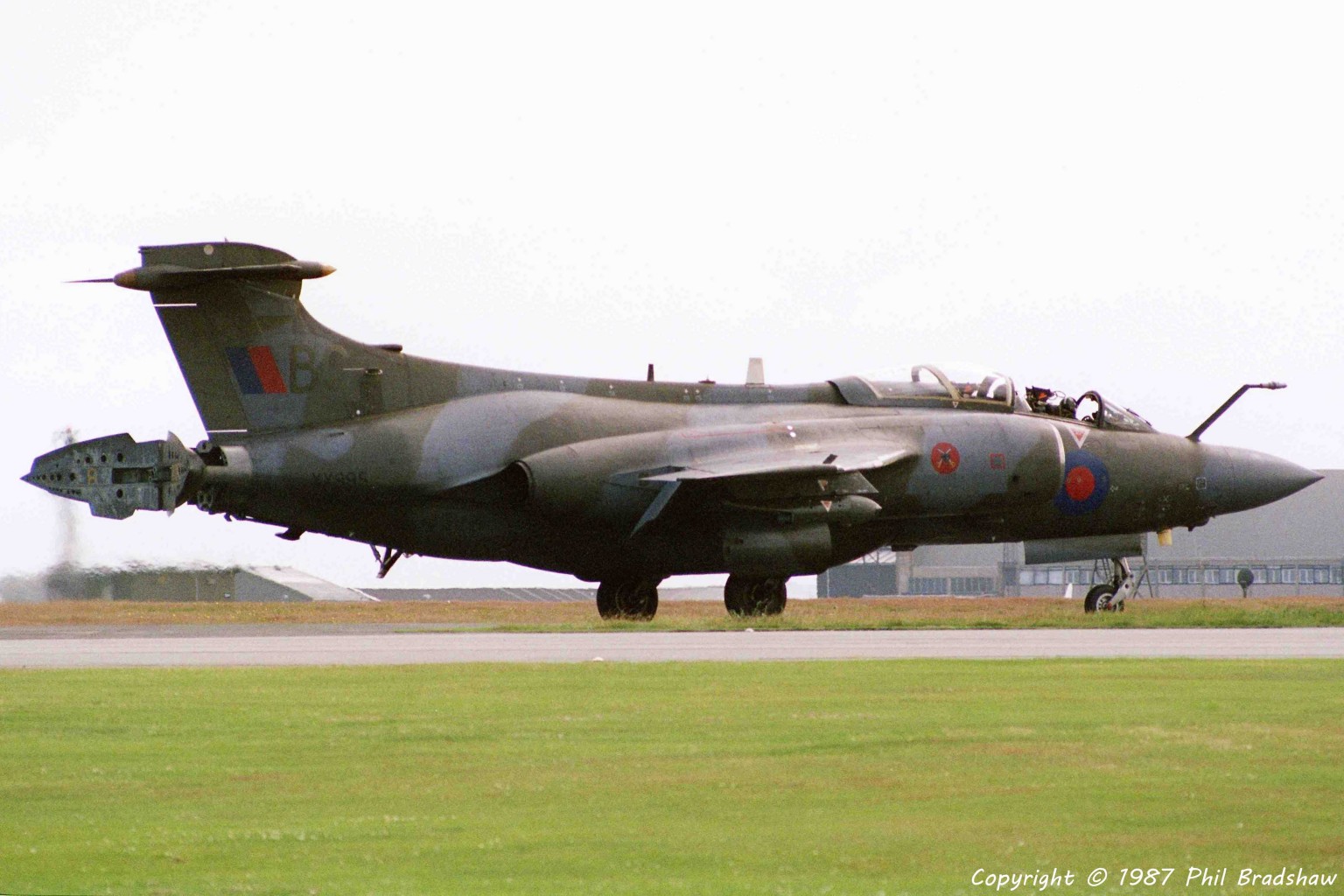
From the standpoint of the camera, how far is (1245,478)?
1249 inches

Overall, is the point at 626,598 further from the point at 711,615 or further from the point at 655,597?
the point at 711,615

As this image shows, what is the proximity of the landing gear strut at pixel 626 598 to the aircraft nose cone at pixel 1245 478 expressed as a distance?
9.69m

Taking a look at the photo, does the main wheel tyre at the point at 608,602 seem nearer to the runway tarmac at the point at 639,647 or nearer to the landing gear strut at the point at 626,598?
the landing gear strut at the point at 626,598

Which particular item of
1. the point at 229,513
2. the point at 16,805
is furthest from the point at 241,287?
the point at 16,805

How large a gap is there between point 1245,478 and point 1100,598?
3.86 m

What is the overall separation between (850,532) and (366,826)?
21.8 meters

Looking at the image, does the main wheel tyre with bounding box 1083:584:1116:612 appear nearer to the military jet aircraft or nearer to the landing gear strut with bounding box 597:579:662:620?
the military jet aircraft

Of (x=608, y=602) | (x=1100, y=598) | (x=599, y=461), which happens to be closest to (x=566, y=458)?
(x=599, y=461)

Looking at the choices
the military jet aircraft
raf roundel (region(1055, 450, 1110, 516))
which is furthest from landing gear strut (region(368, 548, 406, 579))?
raf roundel (region(1055, 450, 1110, 516))

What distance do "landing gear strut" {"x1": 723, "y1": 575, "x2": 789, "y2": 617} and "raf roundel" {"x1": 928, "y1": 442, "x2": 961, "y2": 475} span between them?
9.91 feet

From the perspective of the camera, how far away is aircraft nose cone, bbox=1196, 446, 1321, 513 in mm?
31531

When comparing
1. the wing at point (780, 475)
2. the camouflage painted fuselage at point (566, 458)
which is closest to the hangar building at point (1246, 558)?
the camouflage painted fuselage at point (566, 458)

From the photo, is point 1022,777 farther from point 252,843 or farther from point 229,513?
point 229,513

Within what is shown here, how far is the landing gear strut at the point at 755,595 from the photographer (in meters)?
28.9
